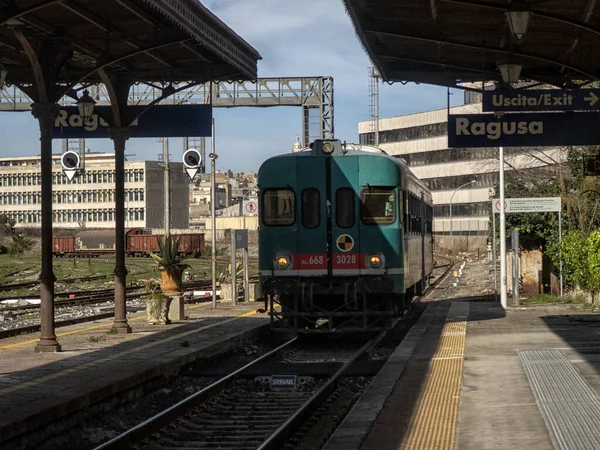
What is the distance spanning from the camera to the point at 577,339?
16109 millimetres

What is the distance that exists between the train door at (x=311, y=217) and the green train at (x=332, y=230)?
0.02m

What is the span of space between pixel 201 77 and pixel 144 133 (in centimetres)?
142

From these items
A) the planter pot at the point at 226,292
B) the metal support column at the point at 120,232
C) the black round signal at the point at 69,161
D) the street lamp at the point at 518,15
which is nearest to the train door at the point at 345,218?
the metal support column at the point at 120,232

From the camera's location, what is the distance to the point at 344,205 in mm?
17188

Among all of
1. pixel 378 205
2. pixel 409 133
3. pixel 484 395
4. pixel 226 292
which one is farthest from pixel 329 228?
pixel 409 133

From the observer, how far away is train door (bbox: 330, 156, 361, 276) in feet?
55.7

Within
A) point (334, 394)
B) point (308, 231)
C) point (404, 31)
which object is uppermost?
point (404, 31)

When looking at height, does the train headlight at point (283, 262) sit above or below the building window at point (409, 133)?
below

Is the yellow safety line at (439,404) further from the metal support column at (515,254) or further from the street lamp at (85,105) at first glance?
the metal support column at (515,254)

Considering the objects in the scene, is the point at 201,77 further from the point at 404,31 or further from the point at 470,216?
the point at 470,216

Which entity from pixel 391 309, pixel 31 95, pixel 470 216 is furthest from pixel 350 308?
pixel 470 216

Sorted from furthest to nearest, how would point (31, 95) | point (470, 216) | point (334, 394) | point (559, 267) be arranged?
point (470, 216)
point (559, 267)
point (31, 95)
point (334, 394)

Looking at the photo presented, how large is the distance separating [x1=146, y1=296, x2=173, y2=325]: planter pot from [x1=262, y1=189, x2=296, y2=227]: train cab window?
3.37 meters

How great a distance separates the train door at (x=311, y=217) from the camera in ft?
55.9
